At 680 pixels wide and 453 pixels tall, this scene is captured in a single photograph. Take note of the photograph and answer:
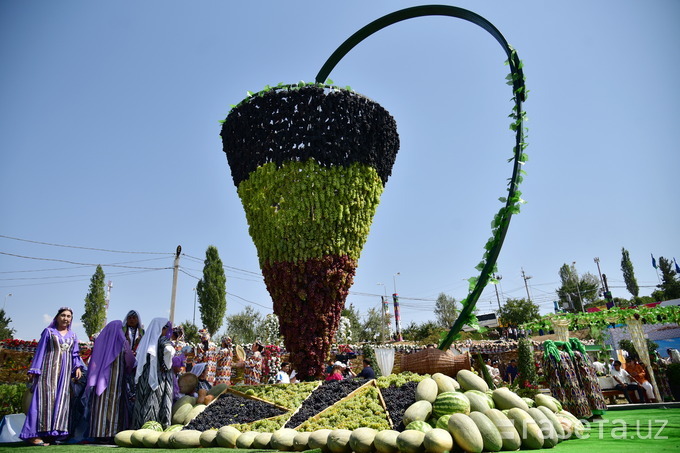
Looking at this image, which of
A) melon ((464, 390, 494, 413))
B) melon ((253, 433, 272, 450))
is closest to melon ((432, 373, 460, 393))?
melon ((464, 390, 494, 413))

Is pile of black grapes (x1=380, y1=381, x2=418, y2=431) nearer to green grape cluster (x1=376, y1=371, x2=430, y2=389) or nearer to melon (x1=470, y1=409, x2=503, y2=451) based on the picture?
green grape cluster (x1=376, y1=371, x2=430, y2=389)

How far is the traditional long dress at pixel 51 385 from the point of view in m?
5.35

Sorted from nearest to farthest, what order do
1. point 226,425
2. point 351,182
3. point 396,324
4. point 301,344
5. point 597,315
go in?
1. point 226,425
2. point 301,344
3. point 351,182
4. point 597,315
5. point 396,324

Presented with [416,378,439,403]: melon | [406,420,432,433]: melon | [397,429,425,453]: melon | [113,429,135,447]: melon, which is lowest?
[113,429,135,447]: melon

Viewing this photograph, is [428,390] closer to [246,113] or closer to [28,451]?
[28,451]

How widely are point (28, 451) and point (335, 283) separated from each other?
4.56m

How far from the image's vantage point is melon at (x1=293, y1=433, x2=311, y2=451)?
170 inches

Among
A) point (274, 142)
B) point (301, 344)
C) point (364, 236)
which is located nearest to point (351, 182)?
point (364, 236)

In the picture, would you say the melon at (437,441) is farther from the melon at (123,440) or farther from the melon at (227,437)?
the melon at (123,440)

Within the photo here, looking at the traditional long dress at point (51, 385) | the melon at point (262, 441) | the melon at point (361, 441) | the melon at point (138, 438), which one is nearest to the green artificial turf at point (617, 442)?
the melon at point (262, 441)

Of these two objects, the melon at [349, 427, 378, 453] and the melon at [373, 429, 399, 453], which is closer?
the melon at [373, 429, 399, 453]

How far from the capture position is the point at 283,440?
4414 millimetres

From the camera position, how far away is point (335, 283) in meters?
7.03

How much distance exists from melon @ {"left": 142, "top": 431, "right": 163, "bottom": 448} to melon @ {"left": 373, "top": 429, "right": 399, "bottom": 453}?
2.99 metres
